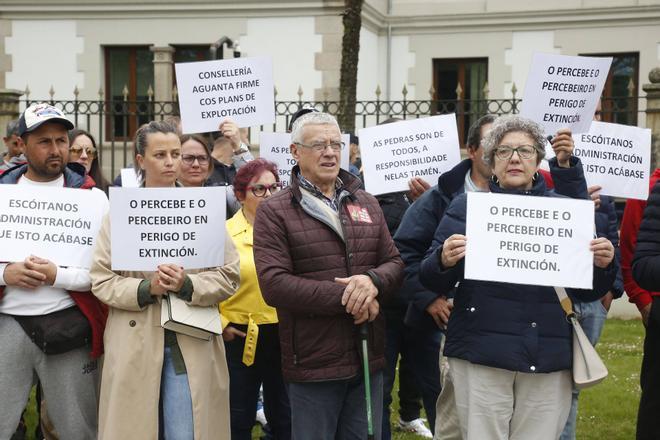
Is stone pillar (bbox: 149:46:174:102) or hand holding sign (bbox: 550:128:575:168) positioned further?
stone pillar (bbox: 149:46:174:102)

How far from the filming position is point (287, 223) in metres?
4.50

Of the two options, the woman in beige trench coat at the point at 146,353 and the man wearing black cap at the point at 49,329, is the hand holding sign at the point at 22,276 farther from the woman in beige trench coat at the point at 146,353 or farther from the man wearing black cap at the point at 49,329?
the woman in beige trench coat at the point at 146,353

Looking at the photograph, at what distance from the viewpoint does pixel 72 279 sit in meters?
4.73

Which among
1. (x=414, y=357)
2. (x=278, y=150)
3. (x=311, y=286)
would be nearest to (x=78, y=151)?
(x=278, y=150)

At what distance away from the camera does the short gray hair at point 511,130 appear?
443 cm

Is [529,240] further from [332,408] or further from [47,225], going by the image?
[47,225]

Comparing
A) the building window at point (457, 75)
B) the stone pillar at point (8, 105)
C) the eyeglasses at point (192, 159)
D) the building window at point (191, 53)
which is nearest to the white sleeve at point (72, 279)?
the eyeglasses at point (192, 159)

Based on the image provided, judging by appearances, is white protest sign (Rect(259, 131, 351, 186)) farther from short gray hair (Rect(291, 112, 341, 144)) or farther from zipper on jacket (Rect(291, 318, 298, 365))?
zipper on jacket (Rect(291, 318, 298, 365))

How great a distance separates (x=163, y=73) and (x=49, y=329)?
12458 mm

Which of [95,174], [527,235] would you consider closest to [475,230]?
[527,235]

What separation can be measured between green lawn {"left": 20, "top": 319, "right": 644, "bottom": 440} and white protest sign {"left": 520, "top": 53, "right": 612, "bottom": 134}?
Result: 2.48m

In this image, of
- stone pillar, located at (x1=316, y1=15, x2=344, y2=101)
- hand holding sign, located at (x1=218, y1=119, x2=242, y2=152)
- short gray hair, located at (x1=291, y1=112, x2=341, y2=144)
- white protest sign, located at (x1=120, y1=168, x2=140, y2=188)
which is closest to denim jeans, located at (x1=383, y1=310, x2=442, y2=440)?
short gray hair, located at (x1=291, y1=112, x2=341, y2=144)

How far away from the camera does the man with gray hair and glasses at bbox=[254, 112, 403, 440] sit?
4.39 metres

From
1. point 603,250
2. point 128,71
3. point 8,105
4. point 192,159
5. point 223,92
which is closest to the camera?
point 603,250
